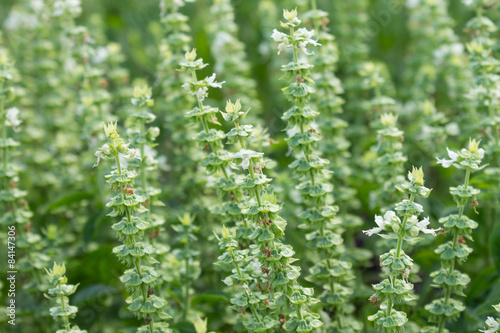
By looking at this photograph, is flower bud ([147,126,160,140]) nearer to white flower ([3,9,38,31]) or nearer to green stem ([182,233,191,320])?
green stem ([182,233,191,320])

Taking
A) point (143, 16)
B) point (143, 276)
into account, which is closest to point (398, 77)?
point (143, 16)

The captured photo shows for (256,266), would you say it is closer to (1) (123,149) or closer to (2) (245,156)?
(2) (245,156)

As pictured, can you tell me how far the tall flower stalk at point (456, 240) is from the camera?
9.05 feet

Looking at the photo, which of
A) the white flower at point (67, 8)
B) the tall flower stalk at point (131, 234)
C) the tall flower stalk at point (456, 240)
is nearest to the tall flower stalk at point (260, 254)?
the tall flower stalk at point (131, 234)

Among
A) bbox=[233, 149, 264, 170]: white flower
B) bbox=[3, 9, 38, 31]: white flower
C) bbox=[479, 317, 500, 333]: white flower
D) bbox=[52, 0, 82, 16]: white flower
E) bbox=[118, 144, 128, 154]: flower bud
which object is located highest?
bbox=[3, 9, 38, 31]: white flower

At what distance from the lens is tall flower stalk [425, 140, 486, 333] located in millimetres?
2760

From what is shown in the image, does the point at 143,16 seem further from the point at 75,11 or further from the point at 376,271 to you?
the point at 376,271

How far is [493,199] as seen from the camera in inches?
147

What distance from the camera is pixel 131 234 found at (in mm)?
2730

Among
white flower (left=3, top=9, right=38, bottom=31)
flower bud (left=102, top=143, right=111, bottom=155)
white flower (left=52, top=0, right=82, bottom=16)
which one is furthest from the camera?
white flower (left=3, top=9, right=38, bottom=31)

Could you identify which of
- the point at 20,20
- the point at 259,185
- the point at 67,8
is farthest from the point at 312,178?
the point at 20,20

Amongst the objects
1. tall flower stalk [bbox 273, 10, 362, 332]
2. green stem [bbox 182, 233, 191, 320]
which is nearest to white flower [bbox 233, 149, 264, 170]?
tall flower stalk [bbox 273, 10, 362, 332]

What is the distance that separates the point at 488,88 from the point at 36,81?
11.9 ft

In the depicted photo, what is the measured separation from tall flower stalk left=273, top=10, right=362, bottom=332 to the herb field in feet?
0.04
